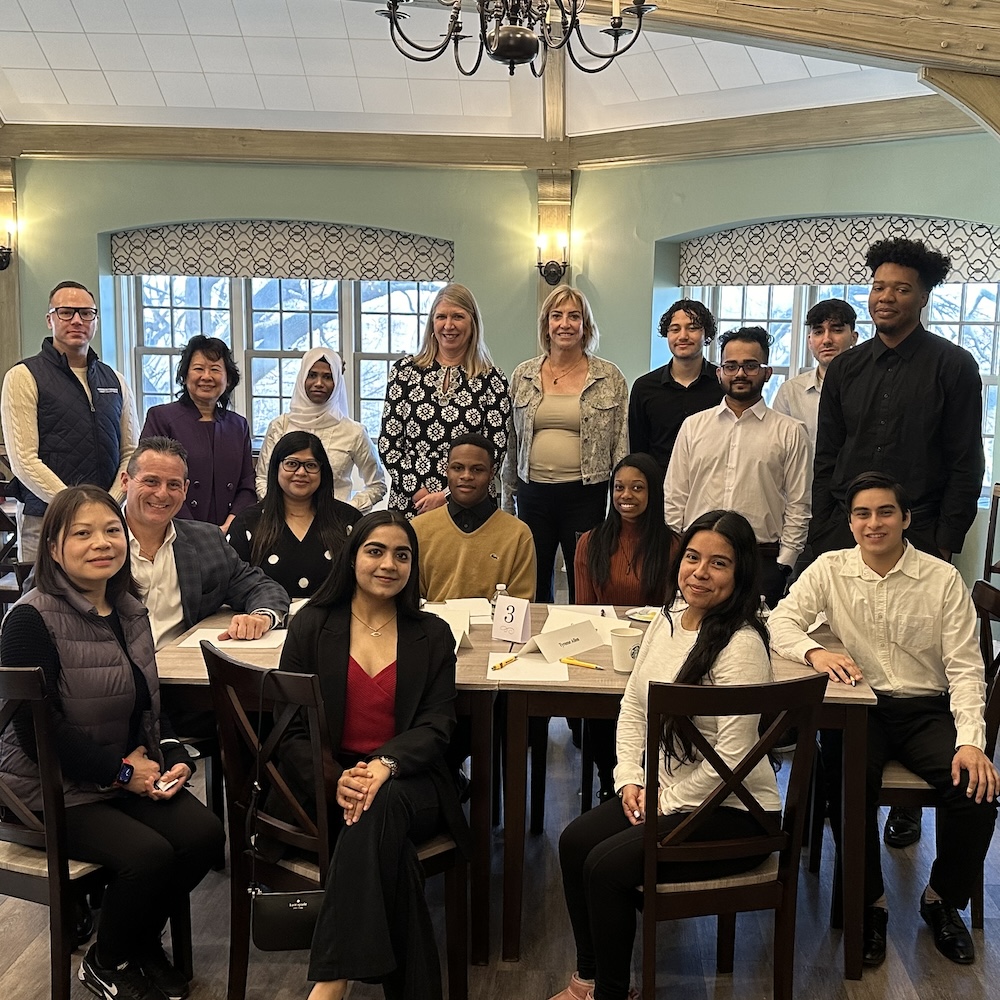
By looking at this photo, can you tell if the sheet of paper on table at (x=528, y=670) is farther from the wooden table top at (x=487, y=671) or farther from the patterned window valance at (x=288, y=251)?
the patterned window valance at (x=288, y=251)

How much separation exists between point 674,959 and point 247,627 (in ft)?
4.60

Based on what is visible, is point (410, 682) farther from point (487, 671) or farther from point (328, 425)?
point (328, 425)

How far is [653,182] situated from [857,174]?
1.17m

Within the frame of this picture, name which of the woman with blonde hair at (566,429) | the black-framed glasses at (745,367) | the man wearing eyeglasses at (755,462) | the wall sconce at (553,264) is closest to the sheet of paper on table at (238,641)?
the woman with blonde hair at (566,429)

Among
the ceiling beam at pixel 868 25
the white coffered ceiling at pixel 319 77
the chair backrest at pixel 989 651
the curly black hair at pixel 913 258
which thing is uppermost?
the white coffered ceiling at pixel 319 77

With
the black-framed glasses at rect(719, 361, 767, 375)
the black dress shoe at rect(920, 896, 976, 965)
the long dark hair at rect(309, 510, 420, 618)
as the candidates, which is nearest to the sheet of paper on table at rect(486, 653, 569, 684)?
the long dark hair at rect(309, 510, 420, 618)

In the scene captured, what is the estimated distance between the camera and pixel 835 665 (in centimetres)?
254

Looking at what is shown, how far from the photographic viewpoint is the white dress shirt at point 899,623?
2639 millimetres

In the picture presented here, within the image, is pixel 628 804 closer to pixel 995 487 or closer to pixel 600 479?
pixel 600 479

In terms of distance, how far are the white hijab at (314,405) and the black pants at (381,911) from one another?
91.1 inches

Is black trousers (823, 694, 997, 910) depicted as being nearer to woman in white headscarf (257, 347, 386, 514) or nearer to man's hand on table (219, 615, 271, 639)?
man's hand on table (219, 615, 271, 639)

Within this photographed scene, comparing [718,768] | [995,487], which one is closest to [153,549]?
[718,768]

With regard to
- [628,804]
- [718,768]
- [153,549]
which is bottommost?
[628,804]

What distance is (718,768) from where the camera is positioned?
208 centimetres
